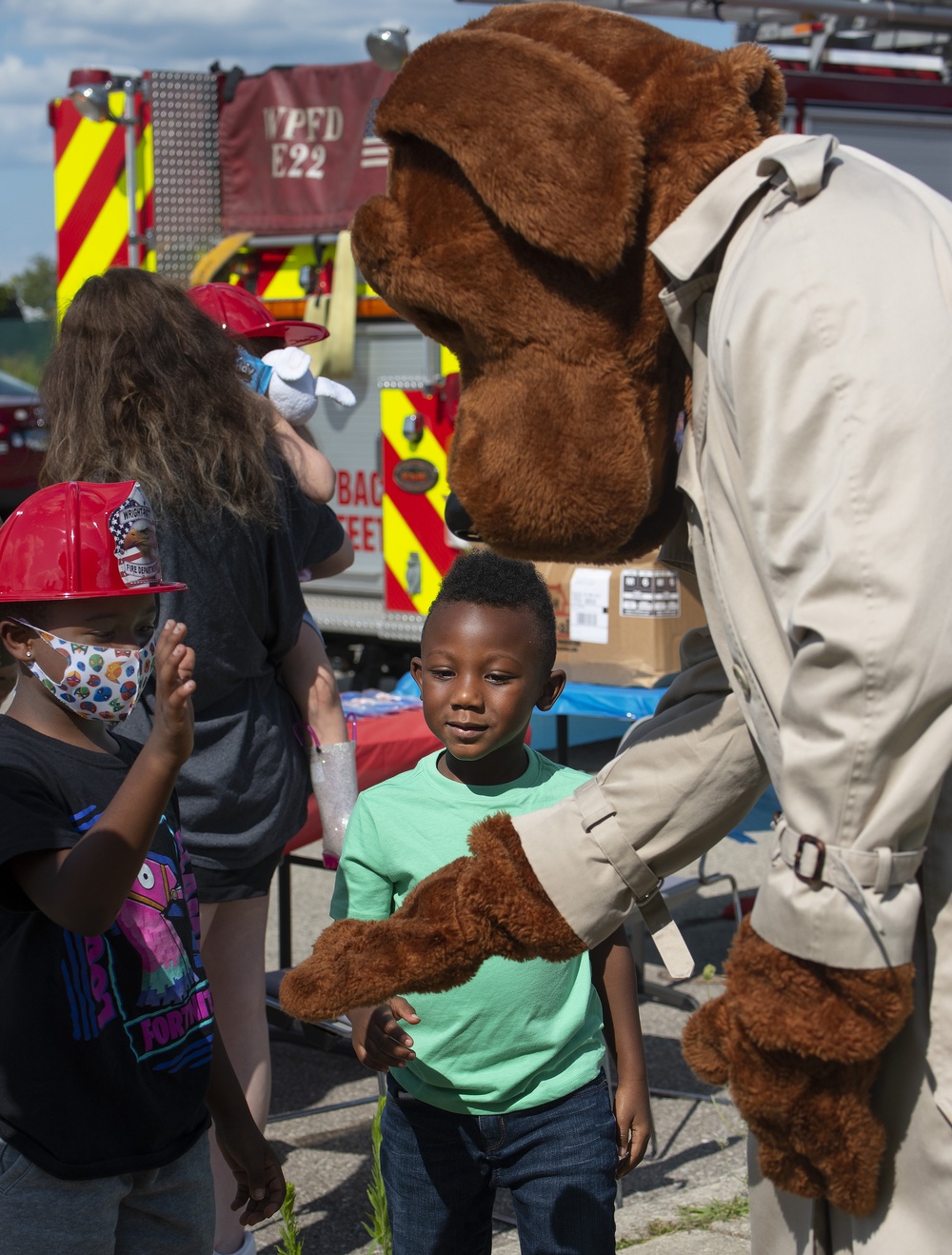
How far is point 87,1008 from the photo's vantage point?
6.70ft

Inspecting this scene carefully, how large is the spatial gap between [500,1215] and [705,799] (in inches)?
82.6

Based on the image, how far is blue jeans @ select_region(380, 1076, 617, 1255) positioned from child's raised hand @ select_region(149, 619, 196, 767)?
0.78m

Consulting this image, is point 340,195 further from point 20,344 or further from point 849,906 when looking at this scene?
point 20,344

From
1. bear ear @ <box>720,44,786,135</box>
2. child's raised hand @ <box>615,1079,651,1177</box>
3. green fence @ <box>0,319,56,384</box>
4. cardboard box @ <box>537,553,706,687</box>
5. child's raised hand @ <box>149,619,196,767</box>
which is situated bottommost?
green fence @ <box>0,319,56,384</box>

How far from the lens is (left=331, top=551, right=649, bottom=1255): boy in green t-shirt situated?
221cm

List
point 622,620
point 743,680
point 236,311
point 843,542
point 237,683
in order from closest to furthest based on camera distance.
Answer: point 843,542
point 743,680
point 237,683
point 236,311
point 622,620

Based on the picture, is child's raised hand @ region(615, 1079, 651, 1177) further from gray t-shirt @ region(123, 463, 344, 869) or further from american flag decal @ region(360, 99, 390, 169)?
american flag decal @ region(360, 99, 390, 169)

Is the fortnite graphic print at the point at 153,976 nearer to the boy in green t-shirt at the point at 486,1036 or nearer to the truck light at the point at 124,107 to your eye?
the boy in green t-shirt at the point at 486,1036

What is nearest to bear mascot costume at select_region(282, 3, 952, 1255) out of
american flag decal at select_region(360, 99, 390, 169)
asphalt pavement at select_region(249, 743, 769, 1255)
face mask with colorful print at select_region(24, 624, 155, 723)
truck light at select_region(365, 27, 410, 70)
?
face mask with colorful print at select_region(24, 624, 155, 723)

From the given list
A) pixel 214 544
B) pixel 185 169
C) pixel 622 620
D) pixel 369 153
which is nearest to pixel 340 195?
pixel 369 153

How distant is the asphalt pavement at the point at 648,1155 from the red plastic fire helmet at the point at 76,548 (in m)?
1.57

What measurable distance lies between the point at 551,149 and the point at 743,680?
0.59 meters

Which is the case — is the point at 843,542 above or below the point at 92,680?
above

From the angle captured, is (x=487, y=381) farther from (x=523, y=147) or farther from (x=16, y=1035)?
(x=16, y=1035)
